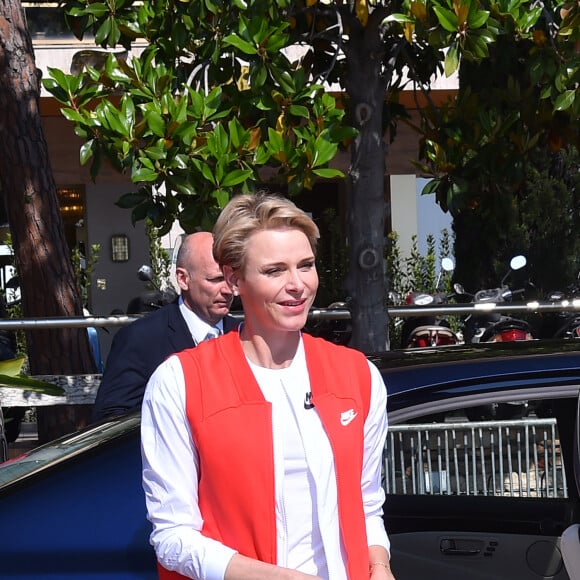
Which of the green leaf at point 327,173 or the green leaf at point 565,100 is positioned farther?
the green leaf at point 565,100

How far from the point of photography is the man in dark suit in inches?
179

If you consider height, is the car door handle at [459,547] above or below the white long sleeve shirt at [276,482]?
below

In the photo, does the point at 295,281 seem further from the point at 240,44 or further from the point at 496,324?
the point at 496,324

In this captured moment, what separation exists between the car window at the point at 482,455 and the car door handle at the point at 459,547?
0.83 feet

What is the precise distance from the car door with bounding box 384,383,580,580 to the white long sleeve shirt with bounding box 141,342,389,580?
2.78ft

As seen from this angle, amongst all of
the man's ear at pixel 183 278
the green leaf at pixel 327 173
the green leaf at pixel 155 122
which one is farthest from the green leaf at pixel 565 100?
the man's ear at pixel 183 278

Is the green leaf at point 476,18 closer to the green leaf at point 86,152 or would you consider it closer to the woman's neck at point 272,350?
the green leaf at point 86,152

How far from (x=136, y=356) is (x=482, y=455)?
4.27 ft

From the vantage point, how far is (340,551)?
254 centimetres

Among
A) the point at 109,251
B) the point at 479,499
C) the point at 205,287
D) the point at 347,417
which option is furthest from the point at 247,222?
the point at 109,251

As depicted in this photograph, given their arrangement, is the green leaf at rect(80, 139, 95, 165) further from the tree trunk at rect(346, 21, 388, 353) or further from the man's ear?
the tree trunk at rect(346, 21, 388, 353)

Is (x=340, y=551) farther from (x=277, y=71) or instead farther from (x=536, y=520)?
(x=277, y=71)

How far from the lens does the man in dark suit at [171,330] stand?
455cm

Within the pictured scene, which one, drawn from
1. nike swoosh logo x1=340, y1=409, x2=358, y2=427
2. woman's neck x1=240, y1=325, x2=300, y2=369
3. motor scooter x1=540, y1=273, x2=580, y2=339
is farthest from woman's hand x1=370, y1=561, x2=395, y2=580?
motor scooter x1=540, y1=273, x2=580, y2=339
